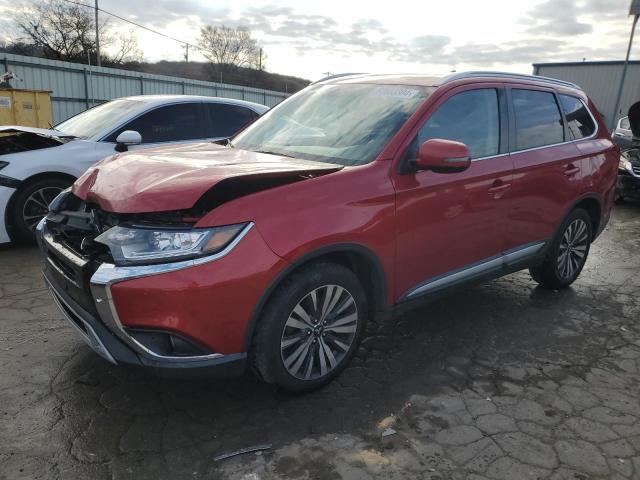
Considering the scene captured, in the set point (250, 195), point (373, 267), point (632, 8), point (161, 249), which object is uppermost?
point (632, 8)

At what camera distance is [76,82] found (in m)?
16.6

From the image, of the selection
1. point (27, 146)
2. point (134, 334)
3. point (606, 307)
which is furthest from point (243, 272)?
point (27, 146)

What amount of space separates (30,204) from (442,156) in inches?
179

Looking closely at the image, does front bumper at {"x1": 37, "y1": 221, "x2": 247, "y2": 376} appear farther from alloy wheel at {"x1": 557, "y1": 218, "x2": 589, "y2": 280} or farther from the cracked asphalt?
alloy wheel at {"x1": 557, "y1": 218, "x2": 589, "y2": 280}

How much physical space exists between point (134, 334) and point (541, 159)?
327 centimetres

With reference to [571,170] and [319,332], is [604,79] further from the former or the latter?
[319,332]

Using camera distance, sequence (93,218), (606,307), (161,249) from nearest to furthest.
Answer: (161,249) → (93,218) → (606,307)

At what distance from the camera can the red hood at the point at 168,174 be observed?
2.44 m

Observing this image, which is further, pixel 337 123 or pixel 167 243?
pixel 337 123

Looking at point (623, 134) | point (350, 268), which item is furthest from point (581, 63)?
point (350, 268)

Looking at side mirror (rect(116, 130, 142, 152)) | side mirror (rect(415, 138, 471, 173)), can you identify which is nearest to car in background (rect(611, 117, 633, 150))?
side mirror (rect(415, 138, 471, 173))

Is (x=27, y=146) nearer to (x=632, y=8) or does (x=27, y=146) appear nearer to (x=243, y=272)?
(x=243, y=272)

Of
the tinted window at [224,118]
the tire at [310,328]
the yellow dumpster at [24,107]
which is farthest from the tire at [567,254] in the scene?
the yellow dumpster at [24,107]

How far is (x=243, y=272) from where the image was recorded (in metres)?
2.41
